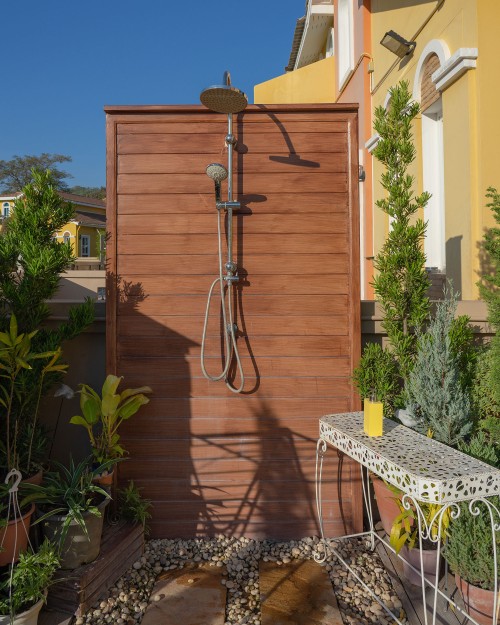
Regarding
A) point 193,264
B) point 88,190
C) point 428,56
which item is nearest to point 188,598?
point 193,264

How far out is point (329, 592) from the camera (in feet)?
6.96

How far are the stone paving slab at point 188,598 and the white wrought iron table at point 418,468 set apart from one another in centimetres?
60

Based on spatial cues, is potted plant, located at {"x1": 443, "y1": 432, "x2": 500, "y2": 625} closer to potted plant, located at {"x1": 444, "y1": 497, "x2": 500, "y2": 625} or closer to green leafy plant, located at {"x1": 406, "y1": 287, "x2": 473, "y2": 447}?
potted plant, located at {"x1": 444, "y1": 497, "x2": 500, "y2": 625}

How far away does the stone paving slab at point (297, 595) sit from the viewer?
6.39ft

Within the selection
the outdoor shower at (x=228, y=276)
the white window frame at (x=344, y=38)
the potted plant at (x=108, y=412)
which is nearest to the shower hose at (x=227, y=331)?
the outdoor shower at (x=228, y=276)

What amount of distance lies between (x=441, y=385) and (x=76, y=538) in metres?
1.80

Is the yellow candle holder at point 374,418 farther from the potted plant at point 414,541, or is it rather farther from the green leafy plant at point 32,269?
the green leafy plant at point 32,269

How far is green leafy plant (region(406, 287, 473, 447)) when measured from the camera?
2.24 meters

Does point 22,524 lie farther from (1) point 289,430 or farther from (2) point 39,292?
(1) point 289,430

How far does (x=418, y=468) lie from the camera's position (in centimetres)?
168

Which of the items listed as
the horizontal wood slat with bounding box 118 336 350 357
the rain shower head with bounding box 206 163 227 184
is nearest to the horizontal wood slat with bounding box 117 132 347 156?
the rain shower head with bounding box 206 163 227 184

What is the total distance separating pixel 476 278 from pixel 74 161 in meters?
36.4

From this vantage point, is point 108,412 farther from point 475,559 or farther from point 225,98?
Result: point 475,559

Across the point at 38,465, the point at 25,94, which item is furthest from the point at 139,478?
the point at 25,94
